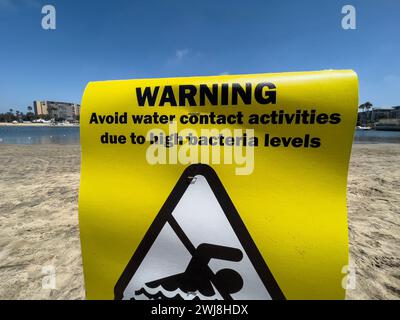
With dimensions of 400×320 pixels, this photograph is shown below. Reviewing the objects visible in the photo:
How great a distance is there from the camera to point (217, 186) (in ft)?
3.86

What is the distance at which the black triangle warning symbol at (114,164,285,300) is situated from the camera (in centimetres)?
115

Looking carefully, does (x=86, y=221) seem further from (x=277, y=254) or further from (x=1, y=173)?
(x=1, y=173)

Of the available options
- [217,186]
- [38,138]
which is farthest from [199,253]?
[38,138]

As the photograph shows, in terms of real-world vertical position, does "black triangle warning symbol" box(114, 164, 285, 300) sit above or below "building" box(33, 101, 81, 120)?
below

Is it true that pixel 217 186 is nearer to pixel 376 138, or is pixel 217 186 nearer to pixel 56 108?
pixel 376 138

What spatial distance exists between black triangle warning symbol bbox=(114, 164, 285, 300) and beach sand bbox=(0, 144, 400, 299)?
5.21 ft

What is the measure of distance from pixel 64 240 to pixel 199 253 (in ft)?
10.00

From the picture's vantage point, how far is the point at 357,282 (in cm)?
241

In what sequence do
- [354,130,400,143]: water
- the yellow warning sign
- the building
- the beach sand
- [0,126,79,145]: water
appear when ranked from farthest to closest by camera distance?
the building, [354,130,400,143]: water, [0,126,79,145]: water, the beach sand, the yellow warning sign

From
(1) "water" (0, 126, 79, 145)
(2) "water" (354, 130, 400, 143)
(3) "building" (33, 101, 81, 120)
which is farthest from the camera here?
(3) "building" (33, 101, 81, 120)

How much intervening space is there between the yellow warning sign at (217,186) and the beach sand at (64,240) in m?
1.60

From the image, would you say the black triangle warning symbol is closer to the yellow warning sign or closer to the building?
the yellow warning sign

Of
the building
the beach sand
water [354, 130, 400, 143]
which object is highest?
the building

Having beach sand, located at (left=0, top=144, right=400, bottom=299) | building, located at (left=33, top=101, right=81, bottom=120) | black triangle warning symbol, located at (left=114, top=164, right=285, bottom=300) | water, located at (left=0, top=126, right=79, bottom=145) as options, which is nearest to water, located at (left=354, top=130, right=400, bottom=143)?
beach sand, located at (left=0, top=144, right=400, bottom=299)
